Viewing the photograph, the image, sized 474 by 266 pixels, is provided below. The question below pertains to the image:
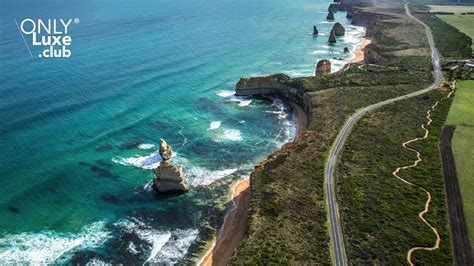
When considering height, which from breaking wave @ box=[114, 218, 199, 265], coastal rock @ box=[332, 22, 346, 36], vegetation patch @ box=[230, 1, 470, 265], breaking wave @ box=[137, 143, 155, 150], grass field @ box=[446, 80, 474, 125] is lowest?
breaking wave @ box=[114, 218, 199, 265]

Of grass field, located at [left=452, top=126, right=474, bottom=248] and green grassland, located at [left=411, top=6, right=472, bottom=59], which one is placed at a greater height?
green grassland, located at [left=411, top=6, right=472, bottom=59]

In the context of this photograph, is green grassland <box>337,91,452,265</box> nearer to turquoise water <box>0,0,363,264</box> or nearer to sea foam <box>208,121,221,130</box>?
turquoise water <box>0,0,363,264</box>

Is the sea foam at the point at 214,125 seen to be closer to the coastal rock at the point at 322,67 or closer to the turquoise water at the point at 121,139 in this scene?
the turquoise water at the point at 121,139

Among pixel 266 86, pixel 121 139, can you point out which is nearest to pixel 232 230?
pixel 121 139

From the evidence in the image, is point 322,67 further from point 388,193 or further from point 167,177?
point 167,177

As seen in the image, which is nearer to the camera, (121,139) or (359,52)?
(121,139)

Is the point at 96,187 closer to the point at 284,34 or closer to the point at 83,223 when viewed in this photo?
the point at 83,223

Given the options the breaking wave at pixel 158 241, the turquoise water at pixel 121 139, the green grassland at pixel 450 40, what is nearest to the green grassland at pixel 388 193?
the turquoise water at pixel 121 139

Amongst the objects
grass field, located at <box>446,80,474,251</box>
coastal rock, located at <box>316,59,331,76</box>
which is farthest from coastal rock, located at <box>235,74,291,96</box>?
grass field, located at <box>446,80,474,251</box>
